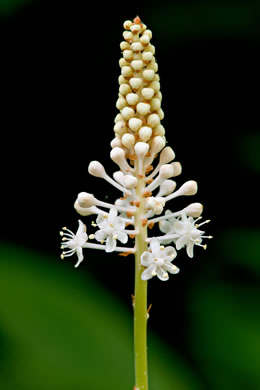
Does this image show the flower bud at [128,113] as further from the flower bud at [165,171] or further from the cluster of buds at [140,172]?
the flower bud at [165,171]

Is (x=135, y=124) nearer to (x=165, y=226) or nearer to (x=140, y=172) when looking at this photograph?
(x=140, y=172)

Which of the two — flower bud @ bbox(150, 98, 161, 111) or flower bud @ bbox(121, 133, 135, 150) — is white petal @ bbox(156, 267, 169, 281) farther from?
flower bud @ bbox(150, 98, 161, 111)

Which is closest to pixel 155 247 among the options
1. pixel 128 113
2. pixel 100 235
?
pixel 100 235

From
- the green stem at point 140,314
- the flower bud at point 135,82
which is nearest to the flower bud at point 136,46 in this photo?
A: the flower bud at point 135,82

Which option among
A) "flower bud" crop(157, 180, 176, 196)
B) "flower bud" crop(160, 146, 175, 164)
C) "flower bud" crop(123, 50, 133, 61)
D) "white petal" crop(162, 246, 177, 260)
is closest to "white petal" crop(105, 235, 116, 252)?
"white petal" crop(162, 246, 177, 260)

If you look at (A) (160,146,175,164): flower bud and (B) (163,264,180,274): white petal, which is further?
(A) (160,146,175,164): flower bud

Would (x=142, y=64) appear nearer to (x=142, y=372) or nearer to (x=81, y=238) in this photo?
(x=81, y=238)
